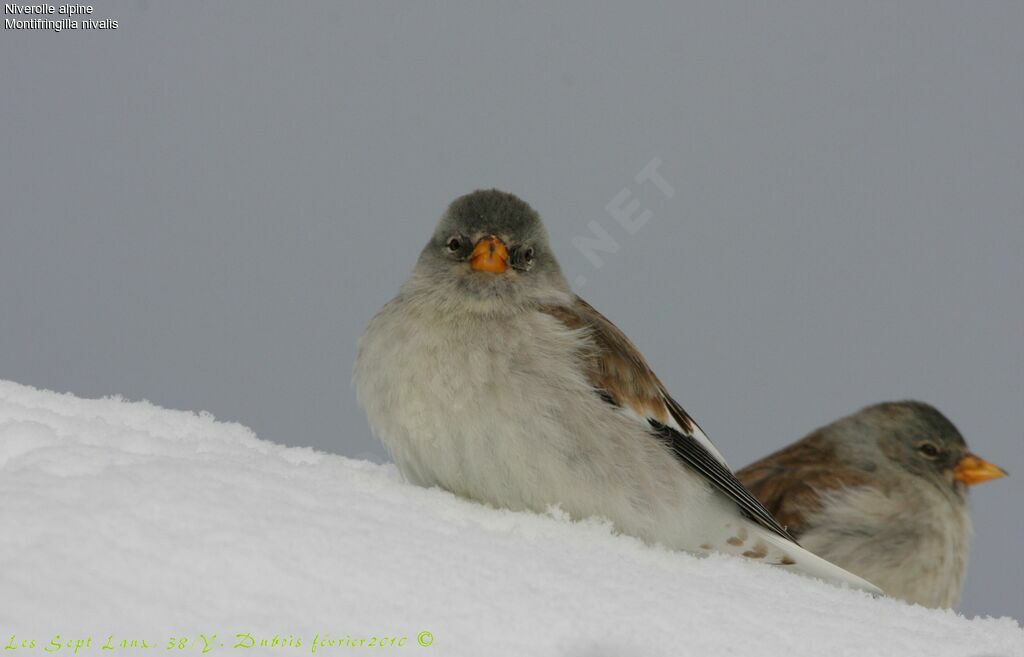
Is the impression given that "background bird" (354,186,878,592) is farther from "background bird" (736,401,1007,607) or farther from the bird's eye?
"background bird" (736,401,1007,607)

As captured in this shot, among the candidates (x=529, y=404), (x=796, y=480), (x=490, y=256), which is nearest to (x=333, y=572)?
(x=529, y=404)

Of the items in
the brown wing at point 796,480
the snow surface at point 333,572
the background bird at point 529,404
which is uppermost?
the background bird at point 529,404

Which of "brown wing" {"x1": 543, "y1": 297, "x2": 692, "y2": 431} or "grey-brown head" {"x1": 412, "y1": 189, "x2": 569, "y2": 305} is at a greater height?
"grey-brown head" {"x1": 412, "y1": 189, "x2": 569, "y2": 305}

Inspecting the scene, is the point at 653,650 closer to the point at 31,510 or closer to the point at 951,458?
the point at 31,510

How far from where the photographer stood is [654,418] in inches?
186

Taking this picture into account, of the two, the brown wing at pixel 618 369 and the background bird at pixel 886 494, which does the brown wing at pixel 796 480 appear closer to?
the background bird at pixel 886 494

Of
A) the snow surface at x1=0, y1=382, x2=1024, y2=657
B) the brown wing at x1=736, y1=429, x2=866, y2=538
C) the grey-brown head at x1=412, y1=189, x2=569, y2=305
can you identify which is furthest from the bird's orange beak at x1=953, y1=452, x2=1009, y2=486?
the grey-brown head at x1=412, y1=189, x2=569, y2=305

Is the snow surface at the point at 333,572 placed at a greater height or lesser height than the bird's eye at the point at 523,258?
lesser

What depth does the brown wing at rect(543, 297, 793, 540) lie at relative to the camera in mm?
4668

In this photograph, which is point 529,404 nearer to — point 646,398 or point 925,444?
point 646,398

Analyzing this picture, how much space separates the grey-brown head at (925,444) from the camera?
689 centimetres

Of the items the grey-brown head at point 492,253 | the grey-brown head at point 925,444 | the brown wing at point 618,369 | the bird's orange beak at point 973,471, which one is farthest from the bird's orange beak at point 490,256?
the bird's orange beak at point 973,471

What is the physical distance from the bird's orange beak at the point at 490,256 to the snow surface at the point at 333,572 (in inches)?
43.0

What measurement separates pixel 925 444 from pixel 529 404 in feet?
11.5
